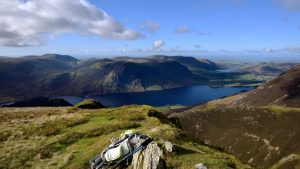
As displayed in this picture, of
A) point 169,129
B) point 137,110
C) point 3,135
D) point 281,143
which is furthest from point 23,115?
point 281,143

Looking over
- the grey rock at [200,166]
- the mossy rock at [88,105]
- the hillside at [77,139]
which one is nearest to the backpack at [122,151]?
the hillside at [77,139]

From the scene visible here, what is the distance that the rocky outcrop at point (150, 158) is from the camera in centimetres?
2542

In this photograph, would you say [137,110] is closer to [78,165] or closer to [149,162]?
[78,165]

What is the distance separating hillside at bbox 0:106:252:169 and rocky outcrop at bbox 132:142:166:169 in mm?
1196

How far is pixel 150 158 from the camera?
25.8 m

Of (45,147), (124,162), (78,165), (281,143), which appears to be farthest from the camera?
(281,143)

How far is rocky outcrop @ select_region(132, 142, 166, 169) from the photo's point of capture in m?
25.4

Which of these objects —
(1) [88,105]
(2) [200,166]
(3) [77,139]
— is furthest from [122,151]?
(1) [88,105]

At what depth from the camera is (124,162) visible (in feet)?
94.0

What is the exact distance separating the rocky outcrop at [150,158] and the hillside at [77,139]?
1.20 m

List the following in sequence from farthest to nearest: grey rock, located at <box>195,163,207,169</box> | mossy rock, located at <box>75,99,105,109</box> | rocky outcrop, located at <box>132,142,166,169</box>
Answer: mossy rock, located at <box>75,99,105,109</box>
rocky outcrop, located at <box>132,142,166,169</box>
grey rock, located at <box>195,163,207,169</box>

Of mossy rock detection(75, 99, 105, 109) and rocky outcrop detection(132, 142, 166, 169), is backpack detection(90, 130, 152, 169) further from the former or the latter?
mossy rock detection(75, 99, 105, 109)

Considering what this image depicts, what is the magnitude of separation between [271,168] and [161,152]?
141 meters

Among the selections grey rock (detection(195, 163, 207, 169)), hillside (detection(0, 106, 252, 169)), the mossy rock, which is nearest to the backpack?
hillside (detection(0, 106, 252, 169))
